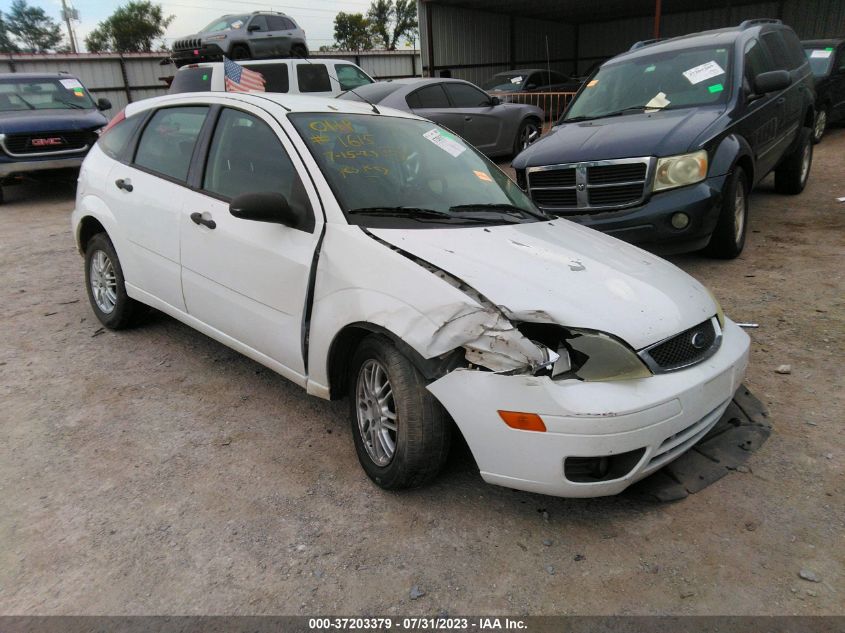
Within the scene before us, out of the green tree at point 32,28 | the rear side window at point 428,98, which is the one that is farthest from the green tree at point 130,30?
Answer: the rear side window at point 428,98

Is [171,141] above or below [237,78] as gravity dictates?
below

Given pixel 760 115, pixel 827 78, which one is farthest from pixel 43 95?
pixel 827 78

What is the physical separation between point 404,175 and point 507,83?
49.4 ft

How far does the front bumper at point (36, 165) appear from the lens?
383 inches

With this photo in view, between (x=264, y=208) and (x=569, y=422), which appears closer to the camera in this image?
(x=569, y=422)

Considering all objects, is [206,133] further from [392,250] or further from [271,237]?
[392,250]

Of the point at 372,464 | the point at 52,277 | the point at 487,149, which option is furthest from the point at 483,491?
the point at 487,149

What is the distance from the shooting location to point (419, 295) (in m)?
2.57

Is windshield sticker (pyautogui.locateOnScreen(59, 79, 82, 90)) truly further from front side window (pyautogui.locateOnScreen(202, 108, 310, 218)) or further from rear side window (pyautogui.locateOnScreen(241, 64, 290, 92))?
front side window (pyautogui.locateOnScreen(202, 108, 310, 218))

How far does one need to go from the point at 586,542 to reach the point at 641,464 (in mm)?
380

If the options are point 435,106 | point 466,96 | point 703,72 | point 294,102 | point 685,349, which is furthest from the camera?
point 466,96

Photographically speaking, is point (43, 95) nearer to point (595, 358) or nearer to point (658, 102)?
point (658, 102)

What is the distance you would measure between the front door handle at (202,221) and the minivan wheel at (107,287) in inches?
45.9

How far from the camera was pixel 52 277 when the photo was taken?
630 centimetres
